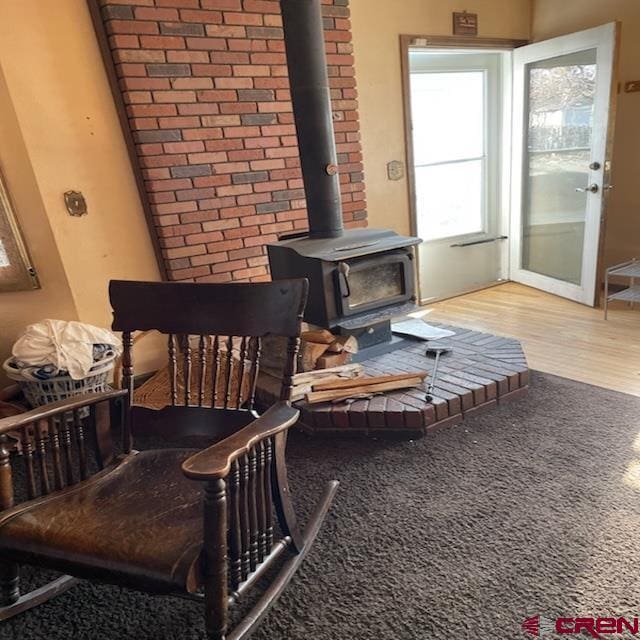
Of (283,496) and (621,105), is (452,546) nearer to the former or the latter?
(283,496)

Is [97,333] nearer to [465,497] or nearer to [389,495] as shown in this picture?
[389,495]

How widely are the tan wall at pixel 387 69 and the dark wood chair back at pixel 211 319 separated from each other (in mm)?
2103

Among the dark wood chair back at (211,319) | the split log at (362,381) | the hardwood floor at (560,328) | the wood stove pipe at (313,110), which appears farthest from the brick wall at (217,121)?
the hardwood floor at (560,328)

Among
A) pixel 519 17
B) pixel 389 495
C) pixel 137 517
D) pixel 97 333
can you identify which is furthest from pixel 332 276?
pixel 519 17

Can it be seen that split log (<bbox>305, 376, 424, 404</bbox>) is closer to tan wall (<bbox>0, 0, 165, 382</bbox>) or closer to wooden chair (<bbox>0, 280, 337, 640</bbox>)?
wooden chair (<bbox>0, 280, 337, 640</bbox>)

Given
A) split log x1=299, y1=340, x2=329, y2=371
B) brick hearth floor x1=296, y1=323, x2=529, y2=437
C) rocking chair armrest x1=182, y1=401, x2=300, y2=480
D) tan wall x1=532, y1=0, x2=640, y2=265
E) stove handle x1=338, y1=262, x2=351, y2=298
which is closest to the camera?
rocking chair armrest x1=182, y1=401, x2=300, y2=480

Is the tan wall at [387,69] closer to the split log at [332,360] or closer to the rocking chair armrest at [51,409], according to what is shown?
the split log at [332,360]

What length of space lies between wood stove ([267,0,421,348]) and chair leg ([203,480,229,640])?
54.8 inches

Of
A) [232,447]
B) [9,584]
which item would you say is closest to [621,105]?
[232,447]

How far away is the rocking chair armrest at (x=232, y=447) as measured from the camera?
971mm

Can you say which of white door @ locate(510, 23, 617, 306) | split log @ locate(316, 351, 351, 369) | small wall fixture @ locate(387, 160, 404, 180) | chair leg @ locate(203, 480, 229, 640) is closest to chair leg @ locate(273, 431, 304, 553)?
chair leg @ locate(203, 480, 229, 640)

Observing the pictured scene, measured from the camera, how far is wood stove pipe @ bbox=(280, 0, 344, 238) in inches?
86.7

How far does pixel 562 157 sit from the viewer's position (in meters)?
3.40

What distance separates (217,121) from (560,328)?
7.96 feet
